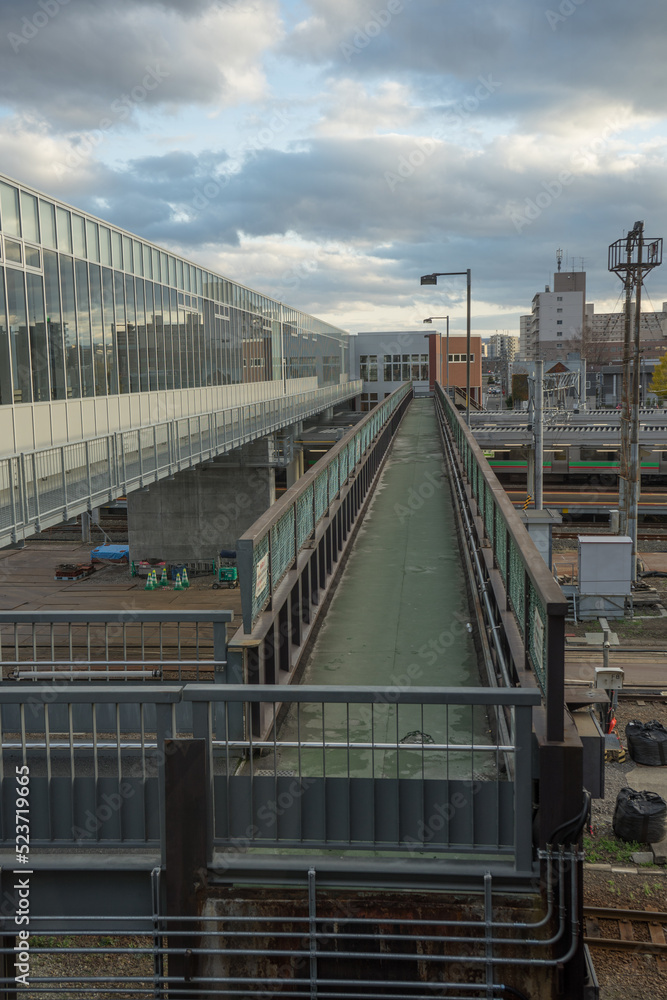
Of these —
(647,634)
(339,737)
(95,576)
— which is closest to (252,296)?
(95,576)

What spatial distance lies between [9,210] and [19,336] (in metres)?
2.36

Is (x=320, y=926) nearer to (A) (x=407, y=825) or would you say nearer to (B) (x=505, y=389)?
(A) (x=407, y=825)

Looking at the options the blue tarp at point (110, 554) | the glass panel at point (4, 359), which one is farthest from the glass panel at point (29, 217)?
the blue tarp at point (110, 554)

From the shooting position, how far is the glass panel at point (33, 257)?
16922 millimetres

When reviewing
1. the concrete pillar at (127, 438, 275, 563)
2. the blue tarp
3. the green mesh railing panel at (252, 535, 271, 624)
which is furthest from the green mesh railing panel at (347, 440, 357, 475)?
the blue tarp

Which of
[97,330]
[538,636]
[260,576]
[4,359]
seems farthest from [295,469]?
[538,636]

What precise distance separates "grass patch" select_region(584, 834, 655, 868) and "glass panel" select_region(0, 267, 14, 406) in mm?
12877

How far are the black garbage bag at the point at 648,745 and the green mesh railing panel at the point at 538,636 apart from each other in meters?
13.0

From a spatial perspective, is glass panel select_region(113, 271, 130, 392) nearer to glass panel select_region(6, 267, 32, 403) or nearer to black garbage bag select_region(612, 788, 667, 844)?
glass panel select_region(6, 267, 32, 403)

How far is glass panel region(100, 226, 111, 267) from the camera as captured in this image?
21623 millimetres

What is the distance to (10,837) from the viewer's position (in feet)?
14.3

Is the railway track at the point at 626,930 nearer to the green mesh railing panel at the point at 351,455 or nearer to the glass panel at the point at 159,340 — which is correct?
the green mesh railing panel at the point at 351,455

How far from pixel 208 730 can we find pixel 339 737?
1.66 meters

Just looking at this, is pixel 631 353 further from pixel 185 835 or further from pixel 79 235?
pixel 185 835
